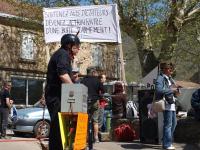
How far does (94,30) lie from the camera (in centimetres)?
1399

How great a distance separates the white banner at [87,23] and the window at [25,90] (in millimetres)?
17872

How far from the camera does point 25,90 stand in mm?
32906

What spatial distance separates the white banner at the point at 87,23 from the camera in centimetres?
1393

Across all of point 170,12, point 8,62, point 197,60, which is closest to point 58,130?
point 170,12

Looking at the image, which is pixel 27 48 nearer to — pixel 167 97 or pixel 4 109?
pixel 4 109

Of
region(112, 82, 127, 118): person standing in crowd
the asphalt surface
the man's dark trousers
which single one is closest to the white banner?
region(112, 82, 127, 118): person standing in crowd

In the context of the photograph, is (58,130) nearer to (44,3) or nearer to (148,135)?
(148,135)

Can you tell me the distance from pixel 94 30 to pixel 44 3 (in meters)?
10.9

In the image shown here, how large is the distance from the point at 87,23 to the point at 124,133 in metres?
3.31

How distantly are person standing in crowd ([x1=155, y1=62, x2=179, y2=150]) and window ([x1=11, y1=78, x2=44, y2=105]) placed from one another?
22.2 meters

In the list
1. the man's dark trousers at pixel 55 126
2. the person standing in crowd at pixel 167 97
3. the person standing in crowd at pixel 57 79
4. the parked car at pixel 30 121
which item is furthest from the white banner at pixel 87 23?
the man's dark trousers at pixel 55 126

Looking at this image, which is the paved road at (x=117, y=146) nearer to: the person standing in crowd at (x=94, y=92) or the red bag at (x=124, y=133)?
the red bag at (x=124, y=133)

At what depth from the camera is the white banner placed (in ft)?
45.7

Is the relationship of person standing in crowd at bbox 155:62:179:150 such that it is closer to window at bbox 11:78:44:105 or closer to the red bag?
the red bag
